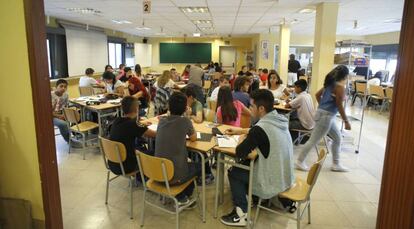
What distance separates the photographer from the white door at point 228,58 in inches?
610

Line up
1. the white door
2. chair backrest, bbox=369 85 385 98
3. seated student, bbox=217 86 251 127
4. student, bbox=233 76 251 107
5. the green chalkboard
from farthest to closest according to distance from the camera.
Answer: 1. the white door
2. the green chalkboard
3. chair backrest, bbox=369 85 385 98
4. student, bbox=233 76 251 107
5. seated student, bbox=217 86 251 127

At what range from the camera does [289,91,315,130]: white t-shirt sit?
170 inches

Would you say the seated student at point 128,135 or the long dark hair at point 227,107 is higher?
the long dark hair at point 227,107

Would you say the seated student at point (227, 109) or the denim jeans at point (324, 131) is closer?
the seated student at point (227, 109)

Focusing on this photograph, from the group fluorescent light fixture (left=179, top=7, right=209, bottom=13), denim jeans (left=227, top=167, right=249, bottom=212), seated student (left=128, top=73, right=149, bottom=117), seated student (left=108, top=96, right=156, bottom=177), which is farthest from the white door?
denim jeans (left=227, top=167, right=249, bottom=212)

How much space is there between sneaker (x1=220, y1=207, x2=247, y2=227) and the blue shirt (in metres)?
1.93

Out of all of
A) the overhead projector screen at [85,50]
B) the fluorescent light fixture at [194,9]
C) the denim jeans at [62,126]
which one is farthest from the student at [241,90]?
the overhead projector screen at [85,50]

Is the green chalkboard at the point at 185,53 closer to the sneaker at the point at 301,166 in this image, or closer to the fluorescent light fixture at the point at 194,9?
the fluorescent light fixture at the point at 194,9

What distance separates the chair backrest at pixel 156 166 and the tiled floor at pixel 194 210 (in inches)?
23.2

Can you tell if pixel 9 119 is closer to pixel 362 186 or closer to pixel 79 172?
pixel 79 172

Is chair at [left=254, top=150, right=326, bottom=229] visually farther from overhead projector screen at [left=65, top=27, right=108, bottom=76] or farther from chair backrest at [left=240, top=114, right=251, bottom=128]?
overhead projector screen at [left=65, top=27, right=108, bottom=76]

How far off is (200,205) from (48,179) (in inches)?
59.8

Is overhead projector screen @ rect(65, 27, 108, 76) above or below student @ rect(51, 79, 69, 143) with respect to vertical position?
above

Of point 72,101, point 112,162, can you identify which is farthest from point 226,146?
point 72,101
